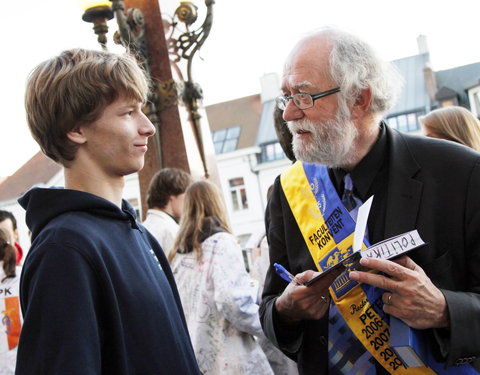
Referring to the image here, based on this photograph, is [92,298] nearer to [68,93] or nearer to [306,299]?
[68,93]

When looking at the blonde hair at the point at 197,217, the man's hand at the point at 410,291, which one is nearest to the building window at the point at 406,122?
the blonde hair at the point at 197,217

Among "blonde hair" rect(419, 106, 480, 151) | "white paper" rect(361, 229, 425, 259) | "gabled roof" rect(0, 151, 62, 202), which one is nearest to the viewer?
"white paper" rect(361, 229, 425, 259)

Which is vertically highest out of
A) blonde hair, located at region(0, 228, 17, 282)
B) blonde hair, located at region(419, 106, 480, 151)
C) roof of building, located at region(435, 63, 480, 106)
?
blonde hair, located at region(419, 106, 480, 151)

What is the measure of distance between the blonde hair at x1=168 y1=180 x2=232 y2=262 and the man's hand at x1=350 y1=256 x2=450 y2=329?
6.50 ft

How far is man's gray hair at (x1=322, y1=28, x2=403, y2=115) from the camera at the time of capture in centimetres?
225

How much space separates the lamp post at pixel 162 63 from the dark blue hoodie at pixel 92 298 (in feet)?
12.4

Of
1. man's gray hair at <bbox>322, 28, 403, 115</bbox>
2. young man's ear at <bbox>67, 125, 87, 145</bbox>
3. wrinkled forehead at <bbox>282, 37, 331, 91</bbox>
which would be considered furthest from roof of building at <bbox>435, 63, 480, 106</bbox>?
young man's ear at <bbox>67, 125, 87, 145</bbox>

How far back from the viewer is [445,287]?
198cm

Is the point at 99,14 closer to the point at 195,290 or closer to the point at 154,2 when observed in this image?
the point at 154,2

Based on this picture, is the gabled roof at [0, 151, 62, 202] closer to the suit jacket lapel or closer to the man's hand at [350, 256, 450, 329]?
the suit jacket lapel

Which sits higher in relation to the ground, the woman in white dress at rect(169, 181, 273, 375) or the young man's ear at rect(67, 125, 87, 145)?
the young man's ear at rect(67, 125, 87, 145)

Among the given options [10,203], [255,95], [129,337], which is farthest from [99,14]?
[255,95]

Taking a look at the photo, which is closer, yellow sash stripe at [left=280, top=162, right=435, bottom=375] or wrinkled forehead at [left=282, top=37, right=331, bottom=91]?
yellow sash stripe at [left=280, top=162, right=435, bottom=375]

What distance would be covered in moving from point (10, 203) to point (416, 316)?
2998 cm
